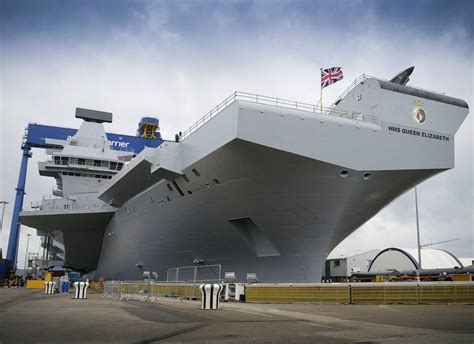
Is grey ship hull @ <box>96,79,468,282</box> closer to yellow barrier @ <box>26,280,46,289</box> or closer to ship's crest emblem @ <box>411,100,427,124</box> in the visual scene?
ship's crest emblem @ <box>411,100,427,124</box>

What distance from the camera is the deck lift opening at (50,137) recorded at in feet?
133

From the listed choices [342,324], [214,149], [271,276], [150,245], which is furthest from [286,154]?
[150,245]

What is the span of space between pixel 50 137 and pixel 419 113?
3683 cm

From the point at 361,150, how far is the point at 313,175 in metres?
1.75

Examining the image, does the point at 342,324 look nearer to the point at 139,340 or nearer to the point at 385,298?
the point at 139,340

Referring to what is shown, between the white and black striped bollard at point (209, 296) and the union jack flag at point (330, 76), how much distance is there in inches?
377

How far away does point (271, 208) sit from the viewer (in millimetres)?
15273

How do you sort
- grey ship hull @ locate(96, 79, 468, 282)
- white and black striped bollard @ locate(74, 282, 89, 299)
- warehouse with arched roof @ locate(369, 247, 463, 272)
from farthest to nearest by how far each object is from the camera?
warehouse with arched roof @ locate(369, 247, 463, 272) < white and black striped bollard @ locate(74, 282, 89, 299) < grey ship hull @ locate(96, 79, 468, 282)

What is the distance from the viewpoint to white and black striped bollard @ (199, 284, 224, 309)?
1008 cm

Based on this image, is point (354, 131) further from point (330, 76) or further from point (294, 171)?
point (330, 76)

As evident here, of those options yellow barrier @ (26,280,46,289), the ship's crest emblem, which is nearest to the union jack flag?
the ship's crest emblem

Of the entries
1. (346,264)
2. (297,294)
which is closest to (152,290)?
(297,294)

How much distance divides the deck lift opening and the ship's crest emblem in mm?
30943

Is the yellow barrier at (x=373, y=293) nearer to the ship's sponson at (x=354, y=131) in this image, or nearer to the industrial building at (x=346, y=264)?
the ship's sponson at (x=354, y=131)
